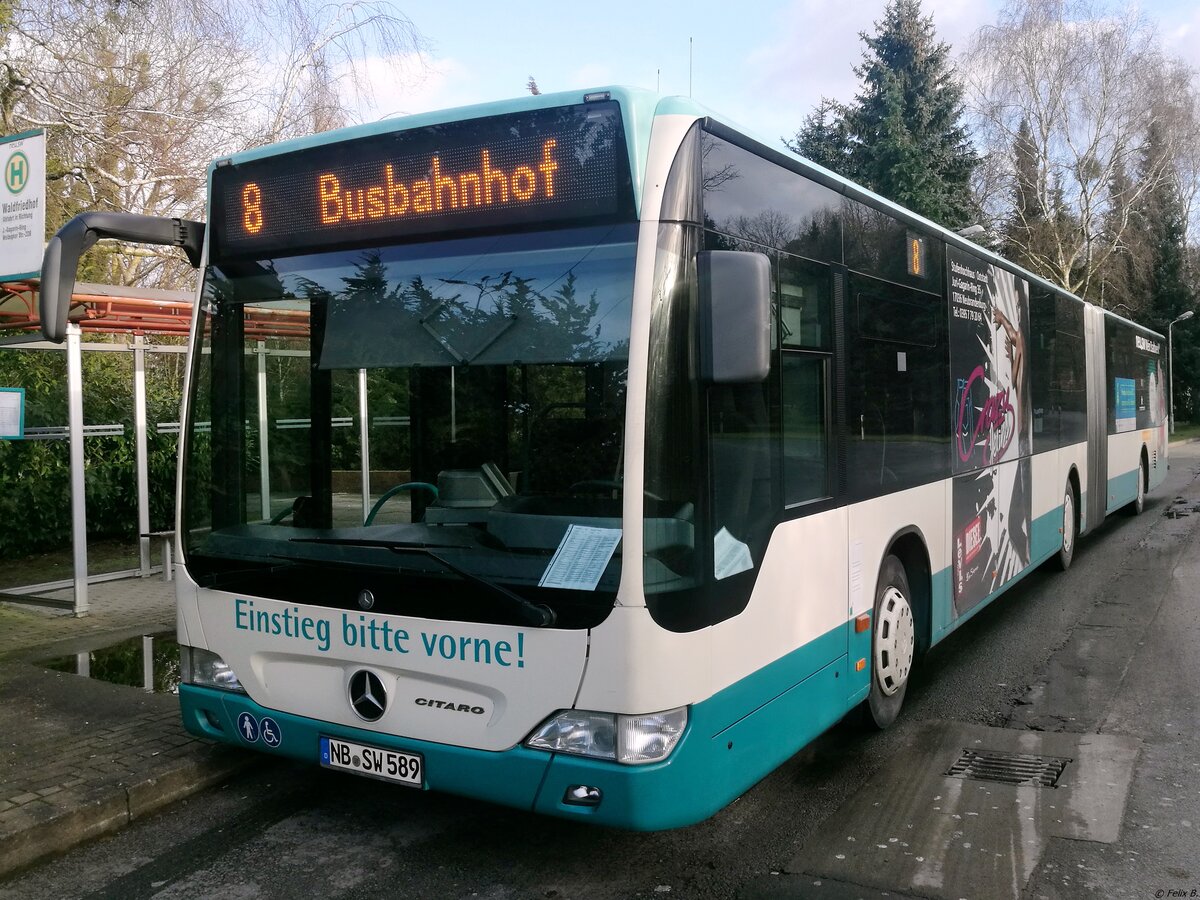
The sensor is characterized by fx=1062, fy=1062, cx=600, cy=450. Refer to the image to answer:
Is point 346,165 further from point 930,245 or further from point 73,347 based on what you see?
point 73,347

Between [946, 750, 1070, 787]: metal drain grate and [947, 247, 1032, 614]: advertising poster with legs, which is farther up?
[947, 247, 1032, 614]: advertising poster with legs

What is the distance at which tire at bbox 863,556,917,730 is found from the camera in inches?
214

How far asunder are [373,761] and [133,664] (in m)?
4.03

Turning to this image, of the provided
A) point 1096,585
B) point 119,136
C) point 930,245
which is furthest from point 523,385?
point 119,136

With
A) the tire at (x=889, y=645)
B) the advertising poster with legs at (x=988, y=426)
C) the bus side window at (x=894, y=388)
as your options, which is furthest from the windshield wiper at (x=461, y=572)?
the advertising poster with legs at (x=988, y=426)

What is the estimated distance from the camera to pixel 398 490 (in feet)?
13.4

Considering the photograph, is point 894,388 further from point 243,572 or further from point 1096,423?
point 1096,423

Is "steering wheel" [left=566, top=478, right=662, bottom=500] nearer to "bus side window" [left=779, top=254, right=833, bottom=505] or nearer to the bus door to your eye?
"bus side window" [left=779, top=254, right=833, bottom=505]

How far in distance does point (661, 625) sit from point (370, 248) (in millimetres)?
1824

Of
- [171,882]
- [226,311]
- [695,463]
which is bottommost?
[171,882]

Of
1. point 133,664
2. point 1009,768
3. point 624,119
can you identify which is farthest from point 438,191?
point 133,664

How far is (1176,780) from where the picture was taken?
4.93 metres

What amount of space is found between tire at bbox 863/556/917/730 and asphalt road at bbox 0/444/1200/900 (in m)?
0.18

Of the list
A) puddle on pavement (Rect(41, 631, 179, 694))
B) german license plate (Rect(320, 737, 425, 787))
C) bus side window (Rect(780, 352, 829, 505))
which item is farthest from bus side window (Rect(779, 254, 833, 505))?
puddle on pavement (Rect(41, 631, 179, 694))
